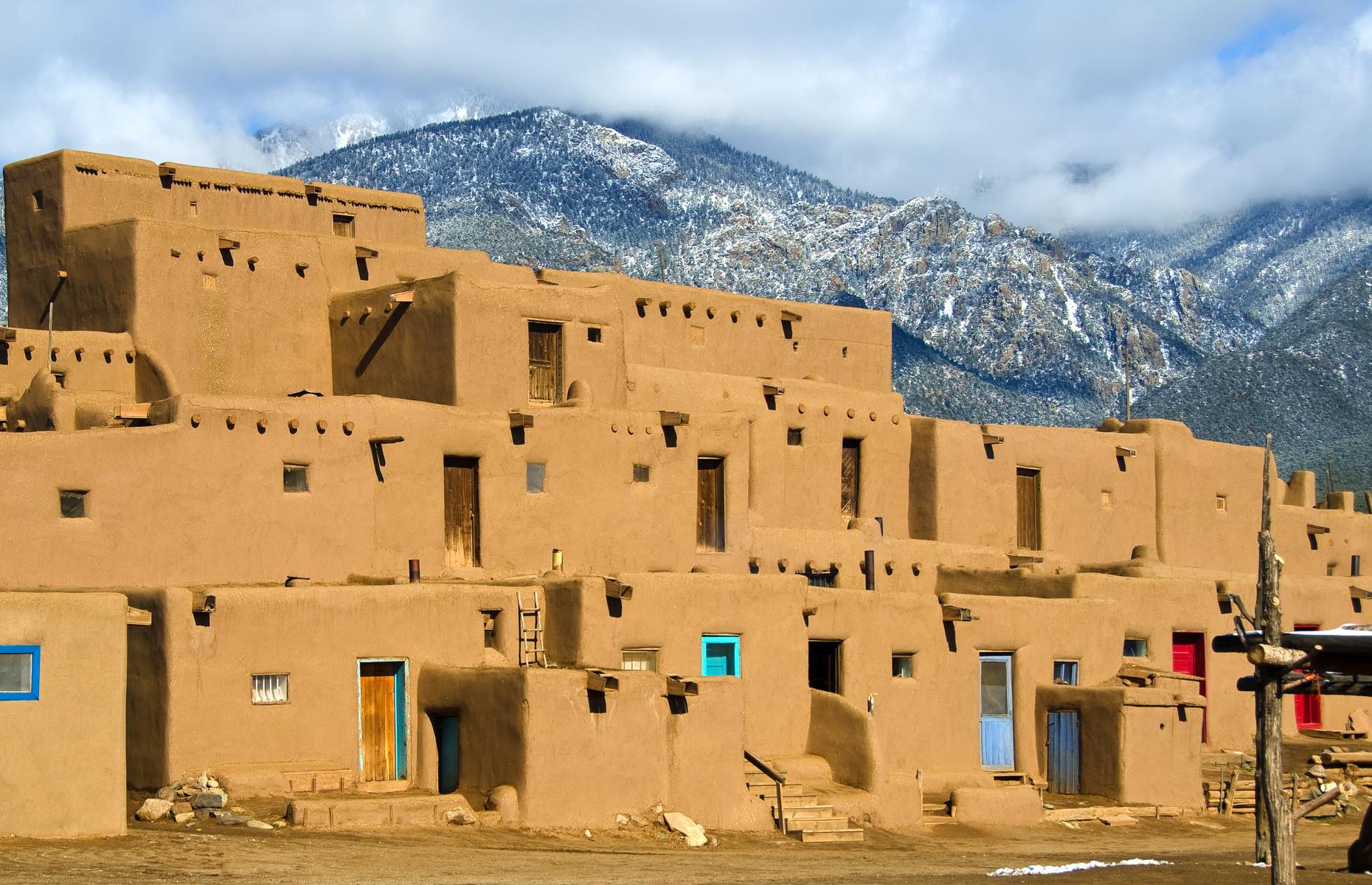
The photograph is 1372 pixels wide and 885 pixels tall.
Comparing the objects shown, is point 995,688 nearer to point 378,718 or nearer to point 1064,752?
point 1064,752

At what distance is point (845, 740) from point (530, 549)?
5.41 metres

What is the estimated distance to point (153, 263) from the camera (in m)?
32.0

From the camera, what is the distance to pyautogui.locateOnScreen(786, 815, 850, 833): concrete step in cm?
2683

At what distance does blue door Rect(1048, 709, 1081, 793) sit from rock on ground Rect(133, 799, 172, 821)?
14.7 meters

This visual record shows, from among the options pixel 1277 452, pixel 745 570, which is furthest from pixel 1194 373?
pixel 745 570

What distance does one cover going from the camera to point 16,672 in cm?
2197

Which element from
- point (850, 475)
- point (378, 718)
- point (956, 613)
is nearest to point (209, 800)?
point (378, 718)

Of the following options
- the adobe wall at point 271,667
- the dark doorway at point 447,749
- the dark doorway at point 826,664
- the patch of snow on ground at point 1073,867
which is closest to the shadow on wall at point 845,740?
the dark doorway at point 826,664

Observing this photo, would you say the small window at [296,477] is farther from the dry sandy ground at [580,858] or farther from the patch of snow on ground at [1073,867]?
the patch of snow on ground at [1073,867]

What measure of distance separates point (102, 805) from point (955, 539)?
19.8 metres

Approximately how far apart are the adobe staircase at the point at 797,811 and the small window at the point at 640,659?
182 centimetres

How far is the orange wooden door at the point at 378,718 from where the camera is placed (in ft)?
86.4

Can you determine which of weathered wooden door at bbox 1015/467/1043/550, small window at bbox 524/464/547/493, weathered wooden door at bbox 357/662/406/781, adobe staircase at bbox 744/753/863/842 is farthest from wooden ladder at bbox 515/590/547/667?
weathered wooden door at bbox 1015/467/1043/550

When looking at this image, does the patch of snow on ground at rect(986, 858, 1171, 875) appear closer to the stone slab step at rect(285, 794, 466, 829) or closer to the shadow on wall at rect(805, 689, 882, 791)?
the shadow on wall at rect(805, 689, 882, 791)
